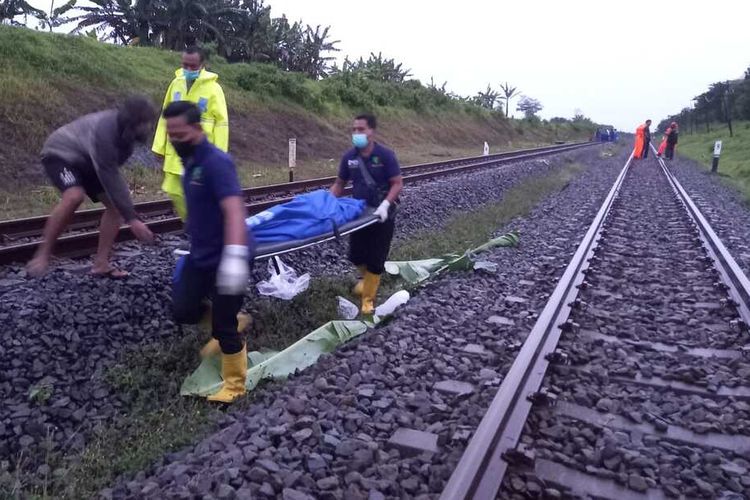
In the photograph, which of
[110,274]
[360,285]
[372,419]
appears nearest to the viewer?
[372,419]

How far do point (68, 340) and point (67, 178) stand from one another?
1.33 metres

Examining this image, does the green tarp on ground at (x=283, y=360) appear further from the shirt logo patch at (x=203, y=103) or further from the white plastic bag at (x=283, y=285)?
the shirt logo patch at (x=203, y=103)

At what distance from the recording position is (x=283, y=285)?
582 centimetres

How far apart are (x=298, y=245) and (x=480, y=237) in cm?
501

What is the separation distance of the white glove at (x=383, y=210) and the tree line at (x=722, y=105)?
49.3m

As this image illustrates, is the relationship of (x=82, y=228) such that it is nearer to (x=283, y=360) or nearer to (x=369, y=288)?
(x=369, y=288)

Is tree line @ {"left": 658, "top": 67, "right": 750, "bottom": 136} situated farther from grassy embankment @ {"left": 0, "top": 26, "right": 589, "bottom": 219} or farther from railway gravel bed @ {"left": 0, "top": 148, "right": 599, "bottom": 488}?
railway gravel bed @ {"left": 0, "top": 148, "right": 599, "bottom": 488}

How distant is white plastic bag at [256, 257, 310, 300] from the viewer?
18.9ft

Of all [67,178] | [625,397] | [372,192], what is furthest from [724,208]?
[67,178]

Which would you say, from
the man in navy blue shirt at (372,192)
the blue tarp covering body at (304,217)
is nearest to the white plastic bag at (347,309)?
the man in navy blue shirt at (372,192)

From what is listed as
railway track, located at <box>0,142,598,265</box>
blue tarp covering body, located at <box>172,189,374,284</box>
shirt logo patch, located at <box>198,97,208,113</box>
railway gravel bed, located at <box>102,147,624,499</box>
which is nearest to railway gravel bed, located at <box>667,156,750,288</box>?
railway gravel bed, located at <box>102,147,624,499</box>

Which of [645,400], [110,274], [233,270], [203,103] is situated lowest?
[645,400]

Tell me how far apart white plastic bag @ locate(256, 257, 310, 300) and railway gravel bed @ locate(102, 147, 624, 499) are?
3.31ft

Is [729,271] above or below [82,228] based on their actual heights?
below
